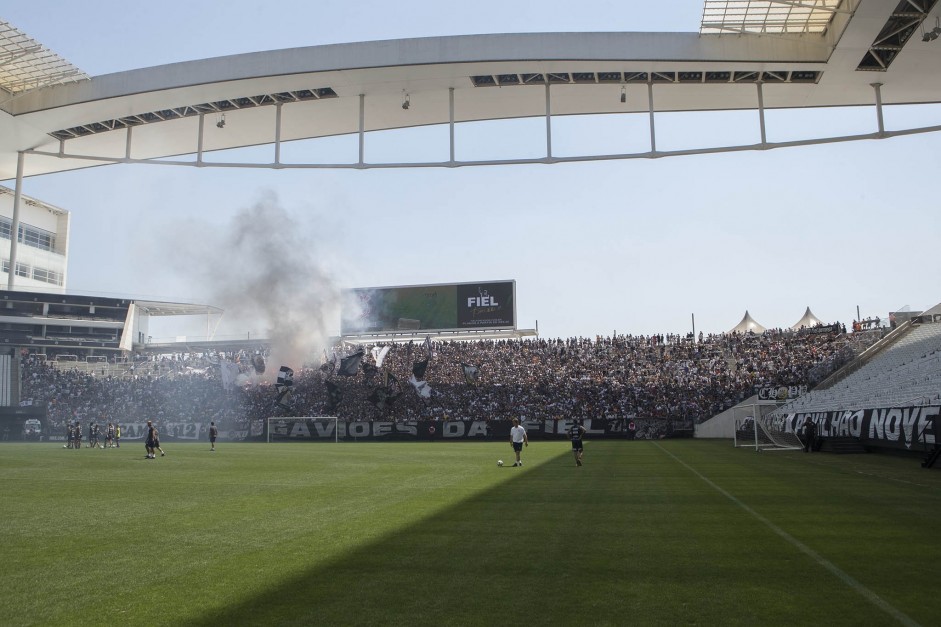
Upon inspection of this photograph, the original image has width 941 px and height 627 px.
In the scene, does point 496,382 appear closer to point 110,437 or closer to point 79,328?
point 110,437

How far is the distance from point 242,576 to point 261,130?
2121 centimetres

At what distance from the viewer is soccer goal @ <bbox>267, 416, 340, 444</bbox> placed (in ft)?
174

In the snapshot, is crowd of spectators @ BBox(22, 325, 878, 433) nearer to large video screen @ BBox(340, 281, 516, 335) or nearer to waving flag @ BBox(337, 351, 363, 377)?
waving flag @ BBox(337, 351, 363, 377)

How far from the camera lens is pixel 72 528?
35.6ft

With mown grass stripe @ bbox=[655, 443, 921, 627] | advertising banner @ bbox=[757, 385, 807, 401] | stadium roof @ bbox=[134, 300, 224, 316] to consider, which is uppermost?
stadium roof @ bbox=[134, 300, 224, 316]

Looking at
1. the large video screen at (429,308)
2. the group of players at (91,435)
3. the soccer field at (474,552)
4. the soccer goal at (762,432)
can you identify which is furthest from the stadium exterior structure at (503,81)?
the large video screen at (429,308)

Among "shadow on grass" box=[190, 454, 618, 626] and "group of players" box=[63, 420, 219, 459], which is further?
"group of players" box=[63, 420, 219, 459]

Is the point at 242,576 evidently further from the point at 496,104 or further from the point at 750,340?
the point at 750,340

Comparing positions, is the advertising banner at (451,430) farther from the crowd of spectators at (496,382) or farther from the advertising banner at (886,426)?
the advertising banner at (886,426)

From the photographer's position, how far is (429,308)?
6369 cm

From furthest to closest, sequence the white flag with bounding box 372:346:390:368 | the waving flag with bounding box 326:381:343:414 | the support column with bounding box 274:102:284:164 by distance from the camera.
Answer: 1. the white flag with bounding box 372:346:390:368
2. the waving flag with bounding box 326:381:343:414
3. the support column with bounding box 274:102:284:164

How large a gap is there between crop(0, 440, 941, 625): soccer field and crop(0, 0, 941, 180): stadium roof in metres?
9.96

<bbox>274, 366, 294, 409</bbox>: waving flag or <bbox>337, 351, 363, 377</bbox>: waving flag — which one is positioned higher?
<bbox>337, 351, 363, 377</bbox>: waving flag

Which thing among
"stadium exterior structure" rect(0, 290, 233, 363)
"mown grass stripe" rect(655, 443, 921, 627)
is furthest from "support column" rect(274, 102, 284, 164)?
"stadium exterior structure" rect(0, 290, 233, 363)
